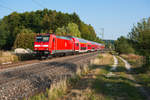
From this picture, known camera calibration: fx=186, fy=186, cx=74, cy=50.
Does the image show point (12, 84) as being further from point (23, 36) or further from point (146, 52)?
point (23, 36)

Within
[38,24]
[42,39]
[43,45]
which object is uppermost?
[38,24]

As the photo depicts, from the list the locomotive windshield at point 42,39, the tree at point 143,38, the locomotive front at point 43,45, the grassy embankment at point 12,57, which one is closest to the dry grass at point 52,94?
the tree at point 143,38

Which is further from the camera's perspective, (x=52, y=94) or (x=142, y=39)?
(x=142, y=39)

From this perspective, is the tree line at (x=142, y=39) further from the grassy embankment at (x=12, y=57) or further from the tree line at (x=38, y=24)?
the tree line at (x=38, y=24)

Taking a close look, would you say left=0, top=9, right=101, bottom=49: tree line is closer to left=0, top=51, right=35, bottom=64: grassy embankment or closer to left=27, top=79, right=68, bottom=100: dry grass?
left=0, top=51, right=35, bottom=64: grassy embankment

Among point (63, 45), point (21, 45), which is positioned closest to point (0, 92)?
point (63, 45)

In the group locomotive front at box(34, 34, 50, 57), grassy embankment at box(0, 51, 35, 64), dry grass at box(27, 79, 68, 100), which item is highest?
locomotive front at box(34, 34, 50, 57)

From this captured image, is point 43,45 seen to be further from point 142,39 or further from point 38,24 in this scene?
point 38,24

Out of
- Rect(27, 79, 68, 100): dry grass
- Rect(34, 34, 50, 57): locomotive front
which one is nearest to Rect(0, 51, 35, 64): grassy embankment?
Rect(34, 34, 50, 57): locomotive front

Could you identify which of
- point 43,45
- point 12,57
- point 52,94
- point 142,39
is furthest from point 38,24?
point 52,94

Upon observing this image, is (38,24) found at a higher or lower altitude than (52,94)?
higher

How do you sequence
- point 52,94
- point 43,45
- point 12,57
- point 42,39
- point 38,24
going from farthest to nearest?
point 38,24
point 42,39
point 43,45
point 12,57
point 52,94

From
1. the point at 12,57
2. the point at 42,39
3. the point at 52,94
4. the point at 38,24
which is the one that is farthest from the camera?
the point at 38,24

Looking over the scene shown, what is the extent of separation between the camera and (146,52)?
45.2 feet
